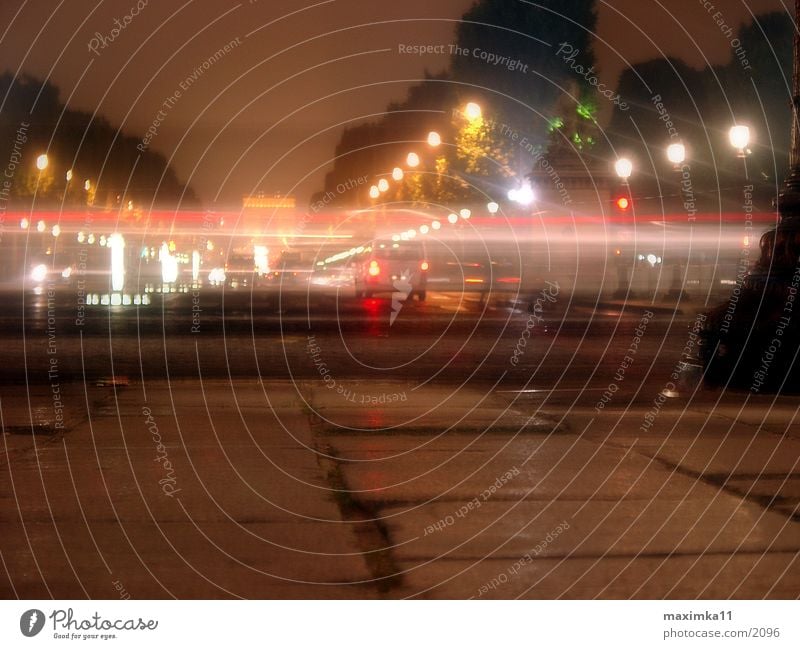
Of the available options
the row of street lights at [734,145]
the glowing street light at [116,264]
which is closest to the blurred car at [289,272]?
the glowing street light at [116,264]

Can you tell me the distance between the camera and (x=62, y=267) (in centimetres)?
7250

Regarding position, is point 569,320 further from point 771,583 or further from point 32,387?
point 771,583

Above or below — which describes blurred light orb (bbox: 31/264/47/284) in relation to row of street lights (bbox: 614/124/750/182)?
below

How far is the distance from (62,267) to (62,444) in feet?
215

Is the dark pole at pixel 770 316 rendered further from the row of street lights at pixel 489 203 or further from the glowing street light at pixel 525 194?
the row of street lights at pixel 489 203

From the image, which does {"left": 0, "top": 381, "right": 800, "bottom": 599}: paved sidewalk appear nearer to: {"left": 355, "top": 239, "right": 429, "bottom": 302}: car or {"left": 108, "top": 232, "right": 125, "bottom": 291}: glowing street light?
{"left": 355, "top": 239, "right": 429, "bottom": 302}: car

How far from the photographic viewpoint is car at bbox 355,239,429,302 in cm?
4066

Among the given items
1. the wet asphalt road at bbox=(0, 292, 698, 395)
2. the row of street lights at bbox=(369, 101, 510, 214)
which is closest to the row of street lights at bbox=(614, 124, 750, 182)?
the wet asphalt road at bbox=(0, 292, 698, 395)

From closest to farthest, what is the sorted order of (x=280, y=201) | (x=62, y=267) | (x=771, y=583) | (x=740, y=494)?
(x=771, y=583) < (x=740, y=494) < (x=62, y=267) < (x=280, y=201)

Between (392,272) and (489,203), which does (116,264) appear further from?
(489,203)

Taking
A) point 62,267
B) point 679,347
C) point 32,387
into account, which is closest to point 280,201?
point 62,267

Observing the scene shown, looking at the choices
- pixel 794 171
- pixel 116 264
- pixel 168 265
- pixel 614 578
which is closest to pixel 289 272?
pixel 168 265

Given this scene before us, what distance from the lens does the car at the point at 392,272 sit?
40.7m

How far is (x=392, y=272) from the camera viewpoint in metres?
40.8
